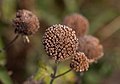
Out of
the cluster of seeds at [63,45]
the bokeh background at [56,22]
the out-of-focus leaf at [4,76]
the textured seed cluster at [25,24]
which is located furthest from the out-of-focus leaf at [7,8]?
the cluster of seeds at [63,45]

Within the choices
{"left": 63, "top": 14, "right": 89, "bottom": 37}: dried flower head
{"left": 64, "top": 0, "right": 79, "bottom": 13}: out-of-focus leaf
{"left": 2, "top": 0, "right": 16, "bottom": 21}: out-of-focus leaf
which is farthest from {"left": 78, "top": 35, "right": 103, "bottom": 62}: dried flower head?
{"left": 64, "top": 0, "right": 79, "bottom": 13}: out-of-focus leaf

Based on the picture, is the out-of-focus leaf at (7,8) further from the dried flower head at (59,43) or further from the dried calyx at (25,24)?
the dried flower head at (59,43)

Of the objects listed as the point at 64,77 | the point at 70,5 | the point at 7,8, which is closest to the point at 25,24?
the point at 64,77

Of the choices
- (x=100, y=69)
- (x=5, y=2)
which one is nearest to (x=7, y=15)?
(x=5, y=2)

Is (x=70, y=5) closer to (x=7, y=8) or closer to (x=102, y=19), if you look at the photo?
(x=102, y=19)

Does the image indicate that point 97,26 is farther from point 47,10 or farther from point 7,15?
point 7,15

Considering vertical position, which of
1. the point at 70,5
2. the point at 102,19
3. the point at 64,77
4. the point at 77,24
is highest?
the point at 77,24

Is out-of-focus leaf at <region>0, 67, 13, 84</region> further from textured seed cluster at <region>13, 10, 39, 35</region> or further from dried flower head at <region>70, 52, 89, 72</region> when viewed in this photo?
dried flower head at <region>70, 52, 89, 72</region>
